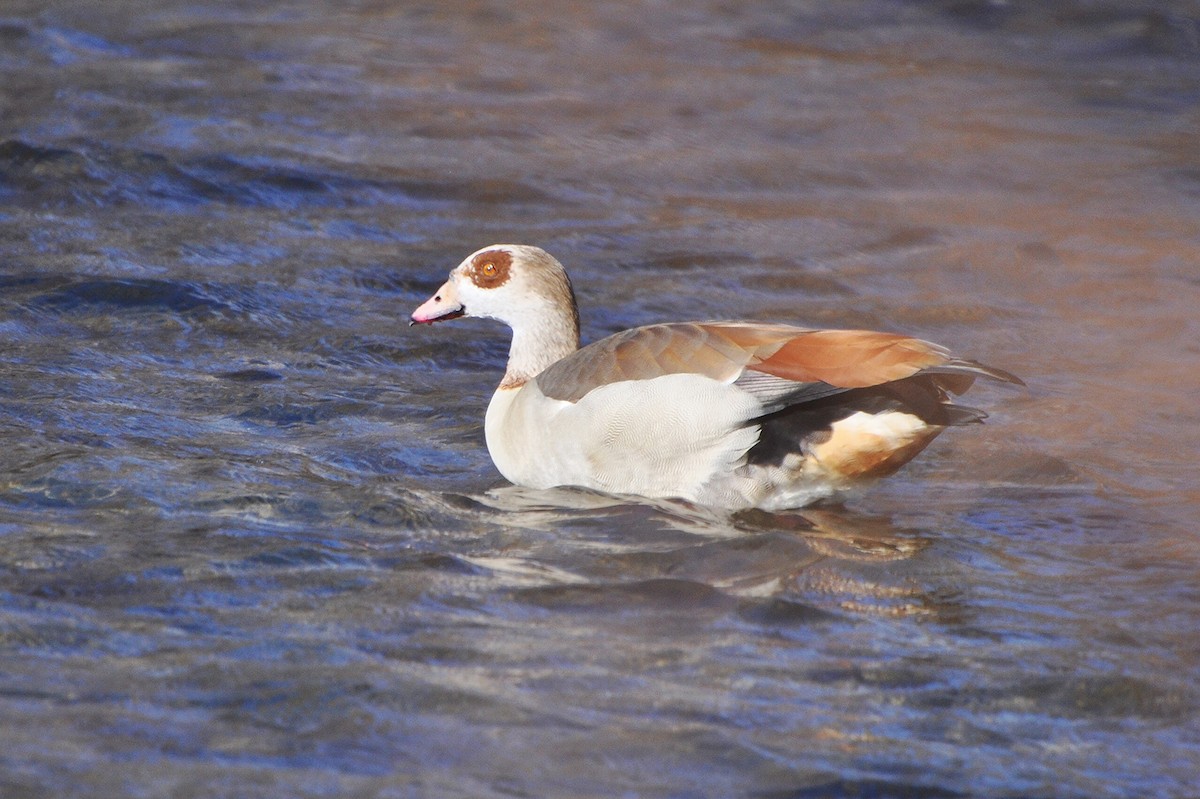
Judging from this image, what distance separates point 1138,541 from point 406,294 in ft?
15.9

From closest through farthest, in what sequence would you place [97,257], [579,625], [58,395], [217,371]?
[579,625]
[58,395]
[217,371]
[97,257]

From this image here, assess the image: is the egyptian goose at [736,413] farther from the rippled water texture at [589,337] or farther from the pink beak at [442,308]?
the pink beak at [442,308]

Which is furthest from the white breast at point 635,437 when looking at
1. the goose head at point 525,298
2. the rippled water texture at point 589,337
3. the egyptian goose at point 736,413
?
the goose head at point 525,298

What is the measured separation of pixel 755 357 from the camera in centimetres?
593

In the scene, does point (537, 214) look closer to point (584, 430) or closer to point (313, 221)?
point (313, 221)

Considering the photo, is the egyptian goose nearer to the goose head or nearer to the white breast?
the white breast

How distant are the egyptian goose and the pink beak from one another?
85cm

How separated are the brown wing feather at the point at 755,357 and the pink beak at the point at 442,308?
91 cm

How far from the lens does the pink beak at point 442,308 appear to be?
727 centimetres

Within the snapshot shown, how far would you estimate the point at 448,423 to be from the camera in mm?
7578

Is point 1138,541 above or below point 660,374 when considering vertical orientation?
below

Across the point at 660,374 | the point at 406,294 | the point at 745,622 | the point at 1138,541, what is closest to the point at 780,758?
the point at 745,622

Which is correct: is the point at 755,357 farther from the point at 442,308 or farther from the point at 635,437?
the point at 442,308

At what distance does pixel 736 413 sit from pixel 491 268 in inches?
66.2
